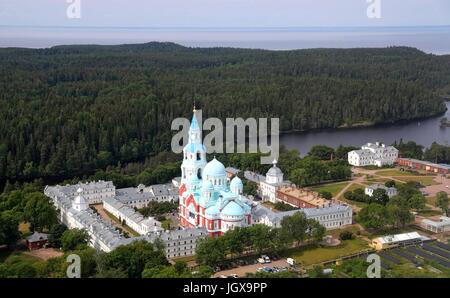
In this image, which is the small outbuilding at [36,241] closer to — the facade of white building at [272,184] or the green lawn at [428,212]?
the facade of white building at [272,184]

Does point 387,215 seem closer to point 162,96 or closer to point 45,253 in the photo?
point 45,253

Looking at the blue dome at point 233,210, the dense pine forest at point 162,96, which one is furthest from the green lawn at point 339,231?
the dense pine forest at point 162,96

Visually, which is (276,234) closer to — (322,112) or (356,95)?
(322,112)

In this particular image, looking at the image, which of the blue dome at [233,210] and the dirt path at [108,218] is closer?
the blue dome at [233,210]

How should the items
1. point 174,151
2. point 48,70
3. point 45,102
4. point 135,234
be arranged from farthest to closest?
1. point 48,70
2. point 45,102
3. point 174,151
4. point 135,234

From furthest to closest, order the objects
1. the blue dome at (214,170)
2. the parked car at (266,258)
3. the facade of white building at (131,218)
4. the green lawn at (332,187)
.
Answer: the green lawn at (332,187), the blue dome at (214,170), the facade of white building at (131,218), the parked car at (266,258)

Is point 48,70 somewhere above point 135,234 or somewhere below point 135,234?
above

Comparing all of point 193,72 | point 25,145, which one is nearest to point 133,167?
point 25,145
